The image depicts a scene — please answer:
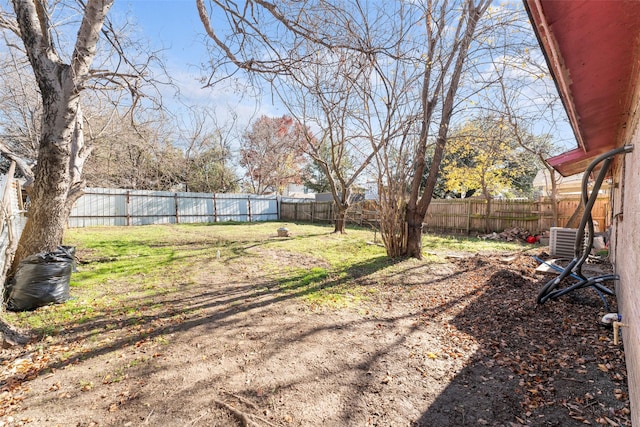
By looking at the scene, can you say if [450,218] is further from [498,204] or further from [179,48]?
[179,48]

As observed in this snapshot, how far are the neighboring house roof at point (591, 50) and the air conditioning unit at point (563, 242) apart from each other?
14.5ft

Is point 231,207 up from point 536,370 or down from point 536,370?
up

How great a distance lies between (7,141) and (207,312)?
542 inches

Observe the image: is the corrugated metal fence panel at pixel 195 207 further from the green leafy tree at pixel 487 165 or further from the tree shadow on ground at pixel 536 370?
the tree shadow on ground at pixel 536 370

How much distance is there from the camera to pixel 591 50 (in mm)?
1454

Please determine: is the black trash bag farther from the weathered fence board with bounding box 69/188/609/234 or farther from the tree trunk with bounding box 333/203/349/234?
the tree trunk with bounding box 333/203/349/234

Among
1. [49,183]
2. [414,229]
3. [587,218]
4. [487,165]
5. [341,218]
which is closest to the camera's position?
[587,218]

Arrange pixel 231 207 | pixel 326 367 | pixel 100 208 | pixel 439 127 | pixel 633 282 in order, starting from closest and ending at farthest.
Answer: pixel 633 282 < pixel 326 367 < pixel 439 127 < pixel 100 208 < pixel 231 207

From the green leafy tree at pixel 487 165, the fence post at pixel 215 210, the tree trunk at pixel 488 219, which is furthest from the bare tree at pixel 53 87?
the fence post at pixel 215 210

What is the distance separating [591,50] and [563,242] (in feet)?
20.1

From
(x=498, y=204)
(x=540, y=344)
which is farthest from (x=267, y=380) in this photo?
(x=498, y=204)

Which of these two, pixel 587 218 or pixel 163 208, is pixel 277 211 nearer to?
pixel 163 208

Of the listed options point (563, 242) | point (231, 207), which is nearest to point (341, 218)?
point (563, 242)

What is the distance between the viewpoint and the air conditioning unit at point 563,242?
5957 millimetres
